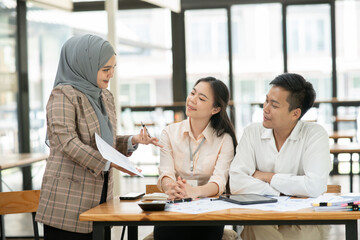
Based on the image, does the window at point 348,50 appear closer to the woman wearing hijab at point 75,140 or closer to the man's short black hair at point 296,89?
the man's short black hair at point 296,89

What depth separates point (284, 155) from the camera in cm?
245

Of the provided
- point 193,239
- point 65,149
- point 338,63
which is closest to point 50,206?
point 65,149

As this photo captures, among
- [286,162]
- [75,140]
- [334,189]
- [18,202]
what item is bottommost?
[18,202]

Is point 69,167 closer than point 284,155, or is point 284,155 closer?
point 69,167

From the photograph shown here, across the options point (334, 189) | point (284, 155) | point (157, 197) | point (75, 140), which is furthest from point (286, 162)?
point (75, 140)

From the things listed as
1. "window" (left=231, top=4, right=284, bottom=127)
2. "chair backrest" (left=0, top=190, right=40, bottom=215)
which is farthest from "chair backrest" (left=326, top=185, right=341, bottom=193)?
"window" (left=231, top=4, right=284, bottom=127)

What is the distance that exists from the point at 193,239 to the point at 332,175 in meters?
5.88

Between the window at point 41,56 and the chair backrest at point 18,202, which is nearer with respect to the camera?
the chair backrest at point 18,202

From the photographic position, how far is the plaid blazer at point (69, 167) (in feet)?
6.91

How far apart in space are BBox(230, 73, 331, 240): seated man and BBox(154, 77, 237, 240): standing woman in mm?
150

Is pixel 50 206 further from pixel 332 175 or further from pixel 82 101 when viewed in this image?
pixel 332 175

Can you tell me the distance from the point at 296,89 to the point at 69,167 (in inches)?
42.4

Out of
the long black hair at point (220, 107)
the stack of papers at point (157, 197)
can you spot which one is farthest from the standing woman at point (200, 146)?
the stack of papers at point (157, 197)

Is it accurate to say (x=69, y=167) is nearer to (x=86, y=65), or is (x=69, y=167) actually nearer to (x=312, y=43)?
(x=86, y=65)
